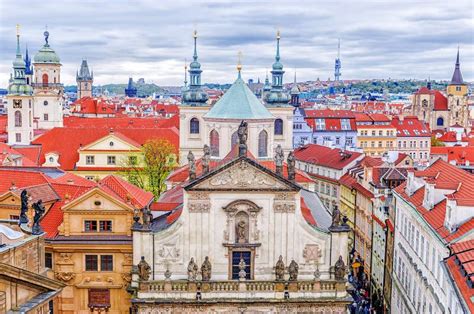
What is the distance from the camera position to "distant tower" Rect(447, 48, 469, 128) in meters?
151

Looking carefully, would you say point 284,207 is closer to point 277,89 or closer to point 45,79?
point 277,89

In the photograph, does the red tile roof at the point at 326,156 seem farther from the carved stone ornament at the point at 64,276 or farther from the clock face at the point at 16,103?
the carved stone ornament at the point at 64,276

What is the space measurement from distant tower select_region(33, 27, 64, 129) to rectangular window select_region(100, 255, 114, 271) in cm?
6671

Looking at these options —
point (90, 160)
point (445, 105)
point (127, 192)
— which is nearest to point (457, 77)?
point (445, 105)

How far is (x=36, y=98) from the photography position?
328ft

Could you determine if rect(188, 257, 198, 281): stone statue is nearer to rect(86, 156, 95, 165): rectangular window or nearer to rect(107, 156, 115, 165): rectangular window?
rect(107, 156, 115, 165): rectangular window

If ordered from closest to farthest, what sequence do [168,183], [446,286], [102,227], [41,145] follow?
[446,286] → [102,227] → [168,183] → [41,145]

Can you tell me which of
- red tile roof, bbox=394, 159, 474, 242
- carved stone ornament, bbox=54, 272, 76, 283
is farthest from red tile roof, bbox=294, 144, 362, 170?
carved stone ornament, bbox=54, 272, 76, 283

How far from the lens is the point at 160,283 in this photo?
3394 centimetres

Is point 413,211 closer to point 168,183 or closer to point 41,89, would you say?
point 168,183

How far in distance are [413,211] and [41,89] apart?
7860 cm

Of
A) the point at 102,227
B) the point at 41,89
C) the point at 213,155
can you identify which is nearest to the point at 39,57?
the point at 41,89

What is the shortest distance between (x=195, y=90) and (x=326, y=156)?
18335 mm

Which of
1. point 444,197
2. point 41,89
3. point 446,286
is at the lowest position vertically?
point 446,286
